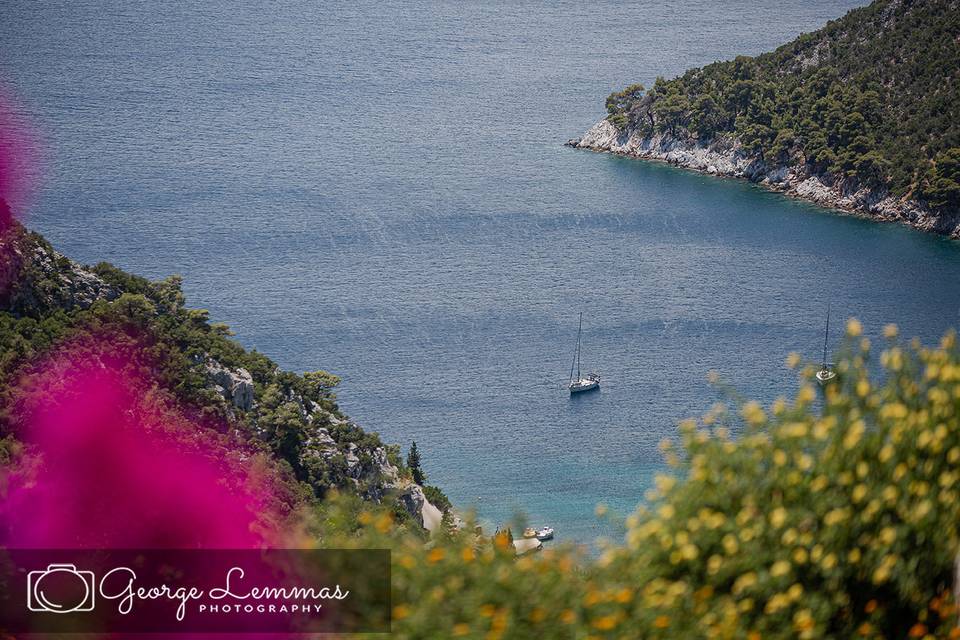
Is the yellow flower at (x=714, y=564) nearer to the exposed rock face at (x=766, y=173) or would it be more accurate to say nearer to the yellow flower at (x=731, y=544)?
the yellow flower at (x=731, y=544)

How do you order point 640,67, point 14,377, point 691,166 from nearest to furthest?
1. point 14,377
2. point 691,166
3. point 640,67

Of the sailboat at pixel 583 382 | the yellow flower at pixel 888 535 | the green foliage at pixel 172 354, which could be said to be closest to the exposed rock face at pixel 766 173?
the sailboat at pixel 583 382

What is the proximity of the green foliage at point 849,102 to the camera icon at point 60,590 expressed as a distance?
6444 centimetres

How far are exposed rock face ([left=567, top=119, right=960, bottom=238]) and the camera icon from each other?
2524 inches

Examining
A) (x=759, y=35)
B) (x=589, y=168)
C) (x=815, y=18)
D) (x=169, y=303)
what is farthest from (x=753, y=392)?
(x=815, y=18)

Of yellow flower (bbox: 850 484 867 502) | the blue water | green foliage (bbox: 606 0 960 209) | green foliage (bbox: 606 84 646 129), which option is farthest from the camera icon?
green foliage (bbox: 606 84 646 129)

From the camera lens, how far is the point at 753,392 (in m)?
48.7

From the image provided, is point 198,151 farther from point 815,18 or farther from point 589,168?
point 815,18

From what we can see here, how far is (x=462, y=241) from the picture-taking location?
217 ft

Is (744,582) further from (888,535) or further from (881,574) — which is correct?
(888,535)

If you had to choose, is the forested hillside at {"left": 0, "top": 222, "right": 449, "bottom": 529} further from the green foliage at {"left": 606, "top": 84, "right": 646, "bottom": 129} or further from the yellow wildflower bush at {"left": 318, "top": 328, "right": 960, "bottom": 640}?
the green foliage at {"left": 606, "top": 84, "right": 646, "bottom": 129}

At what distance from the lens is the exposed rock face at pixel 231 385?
3180 centimetres

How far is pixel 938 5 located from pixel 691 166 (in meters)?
21.8

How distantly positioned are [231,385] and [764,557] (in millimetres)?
24758
